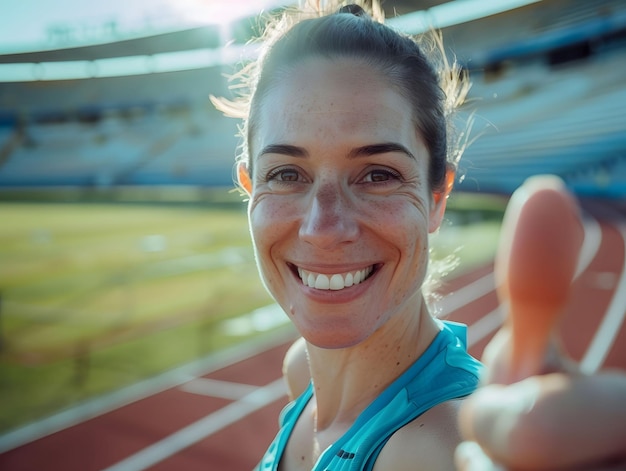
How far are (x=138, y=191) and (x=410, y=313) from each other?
4159 cm

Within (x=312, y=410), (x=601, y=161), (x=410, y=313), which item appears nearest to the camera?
(x=410, y=313)

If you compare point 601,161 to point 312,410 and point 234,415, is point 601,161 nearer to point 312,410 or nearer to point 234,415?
point 234,415

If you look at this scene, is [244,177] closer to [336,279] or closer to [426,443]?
[336,279]

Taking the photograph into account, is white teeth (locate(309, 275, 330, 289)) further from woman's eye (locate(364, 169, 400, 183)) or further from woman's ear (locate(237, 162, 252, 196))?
woman's ear (locate(237, 162, 252, 196))

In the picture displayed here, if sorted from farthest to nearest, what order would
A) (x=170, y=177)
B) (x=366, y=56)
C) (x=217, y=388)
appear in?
(x=170, y=177), (x=217, y=388), (x=366, y=56)

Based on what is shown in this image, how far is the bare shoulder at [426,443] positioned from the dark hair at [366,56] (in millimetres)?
699

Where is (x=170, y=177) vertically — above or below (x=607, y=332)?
above

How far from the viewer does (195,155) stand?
41000mm

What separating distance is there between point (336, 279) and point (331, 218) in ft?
0.64

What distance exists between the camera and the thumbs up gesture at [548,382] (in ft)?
1.68

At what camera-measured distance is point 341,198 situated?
1.45 m

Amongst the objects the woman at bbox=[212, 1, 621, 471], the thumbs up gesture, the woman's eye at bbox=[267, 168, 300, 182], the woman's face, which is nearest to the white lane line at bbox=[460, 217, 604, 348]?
the woman at bbox=[212, 1, 621, 471]

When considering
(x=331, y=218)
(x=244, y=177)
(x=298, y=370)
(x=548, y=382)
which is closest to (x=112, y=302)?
(x=298, y=370)

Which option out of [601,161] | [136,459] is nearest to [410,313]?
[136,459]
